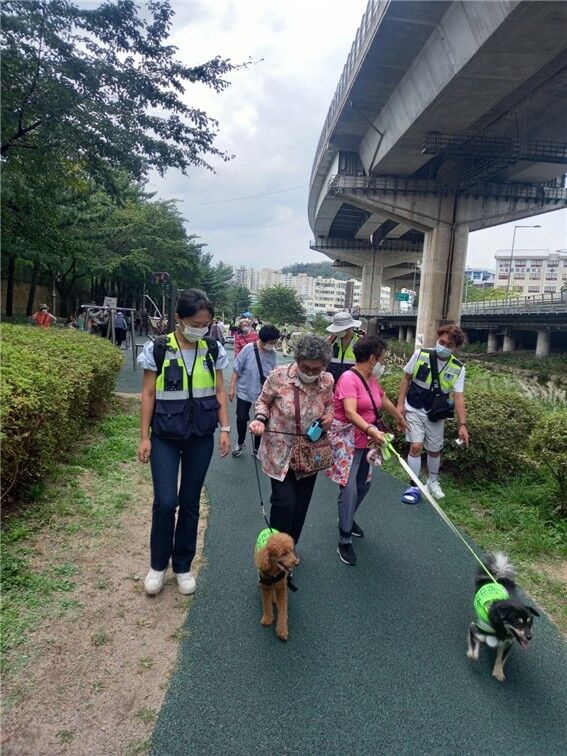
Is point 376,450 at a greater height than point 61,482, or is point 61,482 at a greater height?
point 376,450

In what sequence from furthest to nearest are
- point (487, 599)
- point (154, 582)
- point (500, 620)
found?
point (154, 582) → point (487, 599) → point (500, 620)

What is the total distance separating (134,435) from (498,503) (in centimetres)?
480

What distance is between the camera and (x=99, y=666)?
244 cm

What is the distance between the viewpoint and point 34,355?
481cm

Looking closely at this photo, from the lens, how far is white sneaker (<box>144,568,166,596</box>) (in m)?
3.07

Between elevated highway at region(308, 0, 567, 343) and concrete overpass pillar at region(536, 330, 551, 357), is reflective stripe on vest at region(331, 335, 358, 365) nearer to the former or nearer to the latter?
elevated highway at region(308, 0, 567, 343)

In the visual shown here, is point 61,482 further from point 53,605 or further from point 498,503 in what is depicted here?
point 498,503

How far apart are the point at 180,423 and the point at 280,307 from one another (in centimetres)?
7837

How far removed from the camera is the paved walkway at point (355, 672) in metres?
2.11

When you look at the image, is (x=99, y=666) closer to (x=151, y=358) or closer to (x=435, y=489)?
(x=151, y=358)

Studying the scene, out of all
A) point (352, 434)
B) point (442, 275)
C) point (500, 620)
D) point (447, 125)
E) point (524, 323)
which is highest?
point (447, 125)

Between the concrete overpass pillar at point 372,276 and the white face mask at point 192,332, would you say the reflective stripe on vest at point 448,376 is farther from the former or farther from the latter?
the concrete overpass pillar at point 372,276

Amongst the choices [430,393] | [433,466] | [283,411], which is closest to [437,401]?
[430,393]

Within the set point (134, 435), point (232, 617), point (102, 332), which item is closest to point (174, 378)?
point (232, 617)
